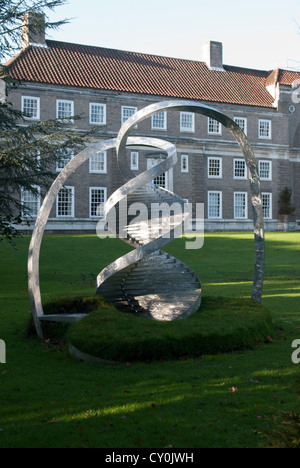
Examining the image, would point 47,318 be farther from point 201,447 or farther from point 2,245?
point 2,245

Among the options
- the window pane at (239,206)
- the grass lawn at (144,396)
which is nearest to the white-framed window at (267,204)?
the window pane at (239,206)

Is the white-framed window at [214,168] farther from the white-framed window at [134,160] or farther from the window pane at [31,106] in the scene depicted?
the window pane at [31,106]

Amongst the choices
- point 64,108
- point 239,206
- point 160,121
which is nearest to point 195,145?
point 160,121

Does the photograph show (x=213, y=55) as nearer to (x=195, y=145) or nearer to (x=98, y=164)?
(x=195, y=145)

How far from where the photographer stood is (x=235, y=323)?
36.4 feet

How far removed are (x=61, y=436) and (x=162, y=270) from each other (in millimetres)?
7218

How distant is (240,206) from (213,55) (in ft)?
50.8

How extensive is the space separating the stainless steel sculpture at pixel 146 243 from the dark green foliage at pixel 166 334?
86 cm

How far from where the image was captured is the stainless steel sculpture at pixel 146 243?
1186 cm

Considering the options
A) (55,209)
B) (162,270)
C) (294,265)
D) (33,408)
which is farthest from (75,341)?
(55,209)

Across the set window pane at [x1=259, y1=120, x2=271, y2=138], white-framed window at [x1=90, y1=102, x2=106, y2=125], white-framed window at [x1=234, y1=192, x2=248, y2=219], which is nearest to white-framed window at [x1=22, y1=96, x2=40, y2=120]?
white-framed window at [x1=90, y1=102, x2=106, y2=125]

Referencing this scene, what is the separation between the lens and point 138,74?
51.5m

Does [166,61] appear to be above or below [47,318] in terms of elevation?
above

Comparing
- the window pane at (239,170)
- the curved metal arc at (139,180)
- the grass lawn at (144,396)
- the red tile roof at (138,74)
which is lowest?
the grass lawn at (144,396)
